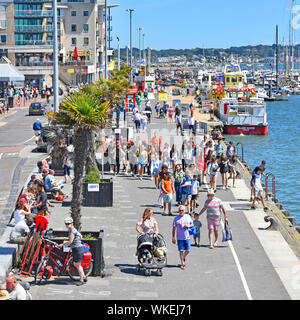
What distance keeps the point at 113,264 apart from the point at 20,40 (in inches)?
3259

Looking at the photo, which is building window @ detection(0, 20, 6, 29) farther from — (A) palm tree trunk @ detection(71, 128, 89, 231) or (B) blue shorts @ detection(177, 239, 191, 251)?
(B) blue shorts @ detection(177, 239, 191, 251)

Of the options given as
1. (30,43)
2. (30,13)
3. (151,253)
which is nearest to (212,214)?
(151,253)

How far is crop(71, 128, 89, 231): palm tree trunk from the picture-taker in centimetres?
1606

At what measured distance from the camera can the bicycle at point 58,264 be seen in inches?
586

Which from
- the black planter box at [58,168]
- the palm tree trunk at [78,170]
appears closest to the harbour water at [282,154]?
the black planter box at [58,168]

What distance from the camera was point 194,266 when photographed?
16.2 m

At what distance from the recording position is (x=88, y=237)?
1603 cm

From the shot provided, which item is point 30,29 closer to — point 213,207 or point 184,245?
point 213,207

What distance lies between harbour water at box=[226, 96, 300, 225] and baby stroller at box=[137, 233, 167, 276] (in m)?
15.1

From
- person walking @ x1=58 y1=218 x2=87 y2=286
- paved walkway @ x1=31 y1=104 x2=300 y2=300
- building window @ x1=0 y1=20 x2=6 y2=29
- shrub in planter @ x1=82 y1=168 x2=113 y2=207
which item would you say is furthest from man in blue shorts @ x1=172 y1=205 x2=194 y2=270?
building window @ x1=0 y1=20 x2=6 y2=29

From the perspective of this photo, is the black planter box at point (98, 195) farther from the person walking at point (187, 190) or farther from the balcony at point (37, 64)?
→ the balcony at point (37, 64)

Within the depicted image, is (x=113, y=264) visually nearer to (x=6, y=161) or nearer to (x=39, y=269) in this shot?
(x=39, y=269)

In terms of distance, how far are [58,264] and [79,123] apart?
3202 mm
